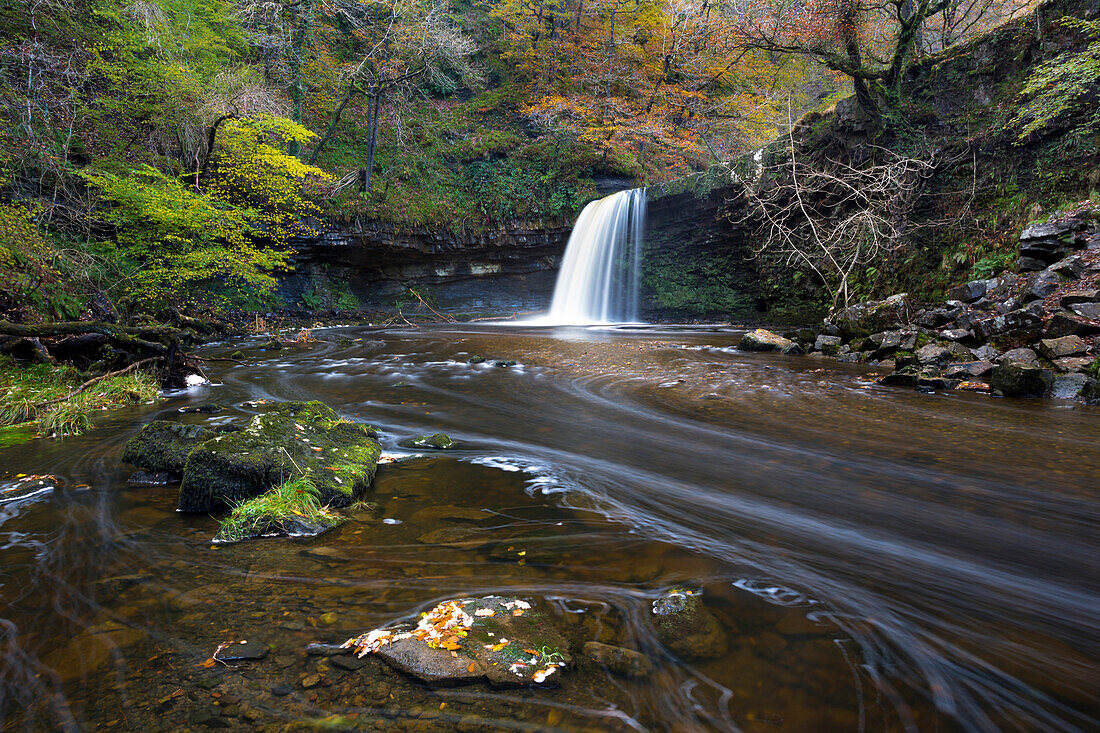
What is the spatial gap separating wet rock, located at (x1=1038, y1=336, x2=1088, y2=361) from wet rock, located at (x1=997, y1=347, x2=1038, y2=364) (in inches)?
5.3

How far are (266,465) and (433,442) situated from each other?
1.53 meters

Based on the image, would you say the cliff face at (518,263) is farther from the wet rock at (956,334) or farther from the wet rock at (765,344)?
the wet rock at (956,334)

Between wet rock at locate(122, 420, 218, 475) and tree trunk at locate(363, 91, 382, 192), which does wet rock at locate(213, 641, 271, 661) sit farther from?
tree trunk at locate(363, 91, 382, 192)

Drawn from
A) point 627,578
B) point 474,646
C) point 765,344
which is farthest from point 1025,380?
point 474,646

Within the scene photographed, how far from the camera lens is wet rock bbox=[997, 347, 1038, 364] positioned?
609 cm

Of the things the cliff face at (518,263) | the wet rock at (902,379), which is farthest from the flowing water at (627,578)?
the cliff face at (518,263)

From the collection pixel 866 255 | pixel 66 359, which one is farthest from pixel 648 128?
pixel 66 359

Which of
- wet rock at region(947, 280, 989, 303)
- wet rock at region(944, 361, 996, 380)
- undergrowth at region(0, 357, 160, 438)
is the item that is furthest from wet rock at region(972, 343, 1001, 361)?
undergrowth at region(0, 357, 160, 438)

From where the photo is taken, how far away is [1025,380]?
18.7ft

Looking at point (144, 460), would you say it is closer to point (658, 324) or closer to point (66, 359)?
point (66, 359)

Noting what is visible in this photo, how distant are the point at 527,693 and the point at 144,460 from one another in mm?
3447

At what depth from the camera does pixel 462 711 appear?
4.84ft

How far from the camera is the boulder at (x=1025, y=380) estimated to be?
5.69 metres

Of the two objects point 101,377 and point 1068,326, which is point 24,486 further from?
point 1068,326
